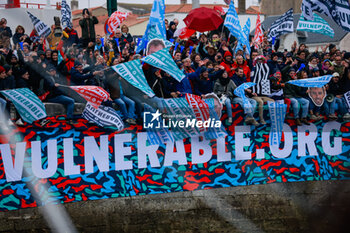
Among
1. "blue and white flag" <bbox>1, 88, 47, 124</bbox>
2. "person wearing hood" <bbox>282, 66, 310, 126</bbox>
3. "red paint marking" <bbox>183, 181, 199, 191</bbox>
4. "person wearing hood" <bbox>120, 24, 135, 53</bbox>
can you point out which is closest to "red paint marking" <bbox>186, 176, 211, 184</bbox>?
"red paint marking" <bbox>183, 181, 199, 191</bbox>

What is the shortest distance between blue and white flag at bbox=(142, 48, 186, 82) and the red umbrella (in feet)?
12.9

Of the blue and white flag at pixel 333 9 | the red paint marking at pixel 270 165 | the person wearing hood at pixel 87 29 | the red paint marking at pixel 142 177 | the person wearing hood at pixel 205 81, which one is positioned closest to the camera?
the red paint marking at pixel 142 177

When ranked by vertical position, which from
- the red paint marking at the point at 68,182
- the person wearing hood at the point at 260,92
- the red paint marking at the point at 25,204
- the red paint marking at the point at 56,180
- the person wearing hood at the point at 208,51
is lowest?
the red paint marking at the point at 25,204

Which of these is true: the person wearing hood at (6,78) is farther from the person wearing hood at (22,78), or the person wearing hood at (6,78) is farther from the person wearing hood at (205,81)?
the person wearing hood at (205,81)

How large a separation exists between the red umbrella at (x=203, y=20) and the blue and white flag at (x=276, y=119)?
3.64m

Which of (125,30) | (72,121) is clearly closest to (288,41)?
(125,30)

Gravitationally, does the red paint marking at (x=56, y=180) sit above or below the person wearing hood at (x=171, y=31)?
below

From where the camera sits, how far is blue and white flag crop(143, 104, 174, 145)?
32.7ft

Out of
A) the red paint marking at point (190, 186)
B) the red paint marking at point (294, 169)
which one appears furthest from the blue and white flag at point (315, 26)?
the red paint marking at point (190, 186)

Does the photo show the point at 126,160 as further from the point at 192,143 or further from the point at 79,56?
the point at 79,56

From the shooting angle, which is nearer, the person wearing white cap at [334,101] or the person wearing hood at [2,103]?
the person wearing hood at [2,103]

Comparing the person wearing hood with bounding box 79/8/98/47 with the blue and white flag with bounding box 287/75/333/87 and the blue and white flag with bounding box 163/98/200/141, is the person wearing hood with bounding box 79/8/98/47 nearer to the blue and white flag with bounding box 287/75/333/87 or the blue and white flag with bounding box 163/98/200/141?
the blue and white flag with bounding box 163/98/200/141

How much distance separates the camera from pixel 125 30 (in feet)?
45.9

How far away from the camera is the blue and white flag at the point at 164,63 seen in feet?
31.9
